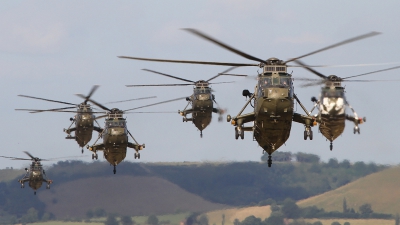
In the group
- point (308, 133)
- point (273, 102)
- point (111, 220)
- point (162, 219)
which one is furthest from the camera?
point (111, 220)

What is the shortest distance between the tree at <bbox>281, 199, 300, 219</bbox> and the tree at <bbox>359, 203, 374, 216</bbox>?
9.16 meters

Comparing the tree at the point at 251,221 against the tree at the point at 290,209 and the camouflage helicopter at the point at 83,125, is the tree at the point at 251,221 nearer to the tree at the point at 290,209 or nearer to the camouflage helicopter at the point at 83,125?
the tree at the point at 290,209

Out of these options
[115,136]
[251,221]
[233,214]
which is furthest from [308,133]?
[251,221]

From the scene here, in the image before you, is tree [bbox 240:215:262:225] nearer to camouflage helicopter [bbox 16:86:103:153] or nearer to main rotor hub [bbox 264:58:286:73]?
camouflage helicopter [bbox 16:86:103:153]

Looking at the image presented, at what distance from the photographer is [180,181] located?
435 ft

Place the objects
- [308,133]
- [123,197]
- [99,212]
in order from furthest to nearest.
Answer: [123,197] → [99,212] → [308,133]

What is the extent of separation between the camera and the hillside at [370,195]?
114 metres

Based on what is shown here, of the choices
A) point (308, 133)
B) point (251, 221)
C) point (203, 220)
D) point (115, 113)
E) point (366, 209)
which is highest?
point (115, 113)

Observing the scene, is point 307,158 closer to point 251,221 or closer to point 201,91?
point 251,221

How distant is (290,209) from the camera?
12581cm

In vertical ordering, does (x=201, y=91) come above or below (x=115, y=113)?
above

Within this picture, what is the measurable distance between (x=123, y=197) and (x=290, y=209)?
24.9 m

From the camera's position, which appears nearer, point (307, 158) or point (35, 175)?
point (35, 175)

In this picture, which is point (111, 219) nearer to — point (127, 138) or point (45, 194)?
point (45, 194)
